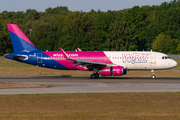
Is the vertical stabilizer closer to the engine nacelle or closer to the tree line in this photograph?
the engine nacelle

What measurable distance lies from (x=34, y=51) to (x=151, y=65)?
16826 mm

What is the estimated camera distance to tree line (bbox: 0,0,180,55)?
10125 centimetres

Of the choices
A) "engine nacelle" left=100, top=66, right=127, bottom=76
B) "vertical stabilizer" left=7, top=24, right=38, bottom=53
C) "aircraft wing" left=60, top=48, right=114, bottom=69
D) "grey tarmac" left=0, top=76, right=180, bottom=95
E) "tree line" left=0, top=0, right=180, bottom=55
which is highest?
"tree line" left=0, top=0, right=180, bottom=55

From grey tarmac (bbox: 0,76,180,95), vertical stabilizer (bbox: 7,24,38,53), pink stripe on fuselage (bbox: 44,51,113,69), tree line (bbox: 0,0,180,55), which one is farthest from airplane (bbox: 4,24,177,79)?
tree line (bbox: 0,0,180,55)

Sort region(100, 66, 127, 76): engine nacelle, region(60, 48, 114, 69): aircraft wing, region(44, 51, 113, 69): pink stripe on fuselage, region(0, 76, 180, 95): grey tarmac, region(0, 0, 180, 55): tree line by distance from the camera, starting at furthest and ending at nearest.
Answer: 1. region(0, 0, 180, 55): tree line
2. region(44, 51, 113, 69): pink stripe on fuselage
3. region(60, 48, 114, 69): aircraft wing
4. region(100, 66, 127, 76): engine nacelle
5. region(0, 76, 180, 95): grey tarmac

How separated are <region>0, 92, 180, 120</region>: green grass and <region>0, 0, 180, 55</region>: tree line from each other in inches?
3032

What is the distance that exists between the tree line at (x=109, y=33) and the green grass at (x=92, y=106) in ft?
253

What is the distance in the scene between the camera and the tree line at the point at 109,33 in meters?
101

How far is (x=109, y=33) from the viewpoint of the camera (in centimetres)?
10394

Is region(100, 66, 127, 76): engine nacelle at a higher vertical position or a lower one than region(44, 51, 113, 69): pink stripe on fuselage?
lower

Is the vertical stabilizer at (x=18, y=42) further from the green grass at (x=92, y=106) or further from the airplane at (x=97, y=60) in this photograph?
the green grass at (x=92, y=106)

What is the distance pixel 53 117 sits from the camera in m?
14.6

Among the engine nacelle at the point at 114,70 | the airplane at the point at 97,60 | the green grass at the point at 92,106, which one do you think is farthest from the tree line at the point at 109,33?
the green grass at the point at 92,106

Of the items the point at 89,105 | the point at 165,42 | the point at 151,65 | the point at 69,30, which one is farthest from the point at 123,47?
the point at 89,105
